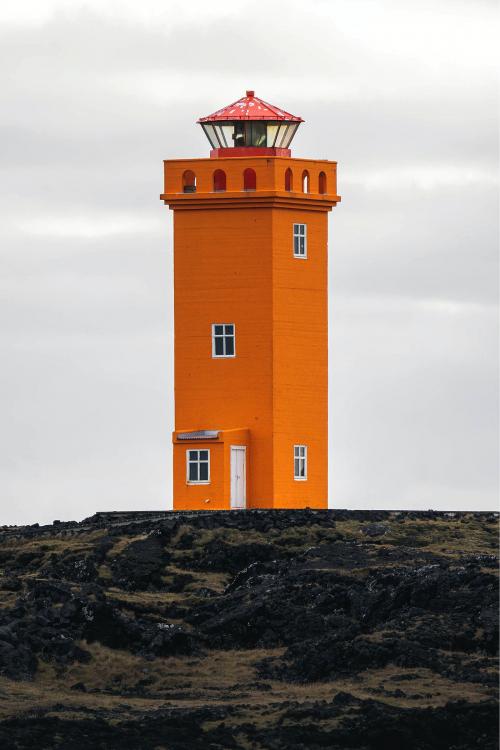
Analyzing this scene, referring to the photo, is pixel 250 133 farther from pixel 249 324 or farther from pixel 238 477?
pixel 238 477

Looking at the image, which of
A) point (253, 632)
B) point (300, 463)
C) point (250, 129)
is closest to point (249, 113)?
point (250, 129)

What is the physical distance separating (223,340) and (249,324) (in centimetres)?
81

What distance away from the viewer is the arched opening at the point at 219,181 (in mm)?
63406

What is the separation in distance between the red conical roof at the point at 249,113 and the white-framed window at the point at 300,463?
27.0 feet

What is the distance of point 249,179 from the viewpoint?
63.3 metres

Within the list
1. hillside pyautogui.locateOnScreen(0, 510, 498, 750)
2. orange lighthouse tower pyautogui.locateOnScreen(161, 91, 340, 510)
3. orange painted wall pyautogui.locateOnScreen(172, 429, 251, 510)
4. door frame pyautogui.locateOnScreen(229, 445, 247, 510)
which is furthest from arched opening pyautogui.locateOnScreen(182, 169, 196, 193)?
hillside pyautogui.locateOnScreen(0, 510, 498, 750)

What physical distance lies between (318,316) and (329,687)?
16490 millimetres

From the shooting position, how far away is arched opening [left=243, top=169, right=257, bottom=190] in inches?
2490

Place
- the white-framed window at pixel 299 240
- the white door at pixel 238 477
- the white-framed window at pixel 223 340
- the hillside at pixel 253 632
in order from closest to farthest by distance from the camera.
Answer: the hillside at pixel 253 632, the white door at pixel 238 477, the white-framed window at pixel 223 340, the white-framed window at pixel 299 240

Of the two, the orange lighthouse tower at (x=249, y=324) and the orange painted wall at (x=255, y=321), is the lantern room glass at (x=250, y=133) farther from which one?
the orange painted wall at (x=255, y=321)

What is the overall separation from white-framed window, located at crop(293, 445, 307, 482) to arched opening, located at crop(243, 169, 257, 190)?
21.4 ft

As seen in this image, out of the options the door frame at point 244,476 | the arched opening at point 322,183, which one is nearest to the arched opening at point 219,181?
the arched opening at point 322,183

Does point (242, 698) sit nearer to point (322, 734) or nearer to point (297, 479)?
point (322, 734)

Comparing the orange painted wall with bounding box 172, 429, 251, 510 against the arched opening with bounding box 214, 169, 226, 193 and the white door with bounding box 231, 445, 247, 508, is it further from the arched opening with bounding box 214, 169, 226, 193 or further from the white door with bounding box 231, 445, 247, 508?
the arched opening with bounding box 214, 169, 226, 193
